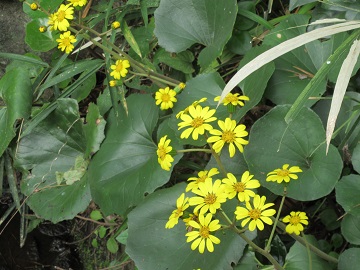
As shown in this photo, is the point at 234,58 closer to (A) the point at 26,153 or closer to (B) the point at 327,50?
(B) the point at 327,50

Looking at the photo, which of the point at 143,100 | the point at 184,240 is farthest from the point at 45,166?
the point at 184,240

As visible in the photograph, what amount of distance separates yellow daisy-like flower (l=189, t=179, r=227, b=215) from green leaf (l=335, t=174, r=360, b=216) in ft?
1.52

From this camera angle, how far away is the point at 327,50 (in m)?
1.71

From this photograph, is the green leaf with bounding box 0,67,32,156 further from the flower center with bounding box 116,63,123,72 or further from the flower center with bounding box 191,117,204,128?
the flower center with bounding box 191,117,204,128

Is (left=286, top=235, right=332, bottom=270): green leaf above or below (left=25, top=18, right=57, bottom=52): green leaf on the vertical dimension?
below

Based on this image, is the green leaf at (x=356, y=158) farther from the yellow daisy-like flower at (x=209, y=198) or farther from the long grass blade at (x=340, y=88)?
the yellow daisy-like flower at (x=209, y=198)

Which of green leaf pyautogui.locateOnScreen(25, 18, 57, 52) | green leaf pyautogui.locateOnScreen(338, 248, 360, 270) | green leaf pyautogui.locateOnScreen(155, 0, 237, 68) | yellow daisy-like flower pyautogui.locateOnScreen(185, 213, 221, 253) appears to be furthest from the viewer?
green leaf pyautogui.locateOnScreen(25, 18, 57, 52)

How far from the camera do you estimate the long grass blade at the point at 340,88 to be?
1181 millimetres

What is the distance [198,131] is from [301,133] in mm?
419

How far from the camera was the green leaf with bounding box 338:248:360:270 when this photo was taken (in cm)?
138

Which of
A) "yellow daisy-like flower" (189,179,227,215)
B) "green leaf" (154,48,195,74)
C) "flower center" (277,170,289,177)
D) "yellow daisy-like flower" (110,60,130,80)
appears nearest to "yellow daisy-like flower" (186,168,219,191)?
"yellow daisy-like flower" (189,179,227,215)

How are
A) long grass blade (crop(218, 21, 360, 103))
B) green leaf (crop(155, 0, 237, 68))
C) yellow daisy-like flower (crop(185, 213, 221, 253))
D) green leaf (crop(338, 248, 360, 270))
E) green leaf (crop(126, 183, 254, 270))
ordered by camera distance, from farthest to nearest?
green leaf (crop(155, 0, 237, 68))
green leaf (crop(126, 183, 254, 270))
green leaf (crop(338, 248, 360, 270))
long grass blade (crop(218, 21, 360, 103))
yellow daisy-like flower (crop(185, 213, 221, 253))

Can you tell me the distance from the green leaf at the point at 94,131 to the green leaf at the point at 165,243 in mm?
375

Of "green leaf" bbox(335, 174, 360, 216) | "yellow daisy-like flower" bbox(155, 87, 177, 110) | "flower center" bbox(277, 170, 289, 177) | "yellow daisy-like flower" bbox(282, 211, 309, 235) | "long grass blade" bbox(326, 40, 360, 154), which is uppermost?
"long grass blade" bbox(326, 40, 360, 154)
